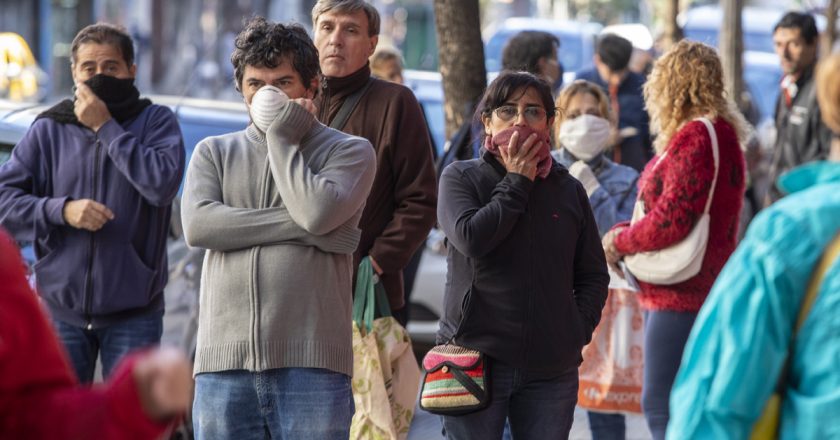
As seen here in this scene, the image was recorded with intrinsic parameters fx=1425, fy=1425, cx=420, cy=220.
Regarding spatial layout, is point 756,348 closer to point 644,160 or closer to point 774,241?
point 774,241

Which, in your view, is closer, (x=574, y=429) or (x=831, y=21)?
(x=574, y=429)

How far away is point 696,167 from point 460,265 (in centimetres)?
140

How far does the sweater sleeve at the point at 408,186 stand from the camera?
17.8 feet

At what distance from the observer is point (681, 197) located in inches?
221

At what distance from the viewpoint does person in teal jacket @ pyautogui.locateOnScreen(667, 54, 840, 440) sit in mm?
2896

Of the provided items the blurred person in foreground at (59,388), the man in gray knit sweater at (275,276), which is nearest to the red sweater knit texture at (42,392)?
the blurred person in foreground at (59,388)

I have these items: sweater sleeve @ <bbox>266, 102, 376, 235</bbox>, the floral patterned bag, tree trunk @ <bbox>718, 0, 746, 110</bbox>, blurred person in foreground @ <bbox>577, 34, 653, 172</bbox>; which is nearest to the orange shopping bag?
the floral patterned bag

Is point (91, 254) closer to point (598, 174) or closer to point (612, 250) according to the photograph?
point (612, 250)

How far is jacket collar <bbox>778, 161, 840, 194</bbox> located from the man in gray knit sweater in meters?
1.51

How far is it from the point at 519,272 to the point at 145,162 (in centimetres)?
167

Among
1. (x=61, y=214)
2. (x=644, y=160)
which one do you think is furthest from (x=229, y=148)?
(x=644, y=160)

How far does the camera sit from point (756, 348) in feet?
9.62

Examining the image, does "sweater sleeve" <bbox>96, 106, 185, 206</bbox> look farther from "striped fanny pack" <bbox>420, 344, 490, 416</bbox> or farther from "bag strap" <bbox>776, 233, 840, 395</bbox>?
"bag strap" <bbox>776, 233, 840, 395</bbox>

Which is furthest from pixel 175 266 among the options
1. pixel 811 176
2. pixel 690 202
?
pixel 811 176
